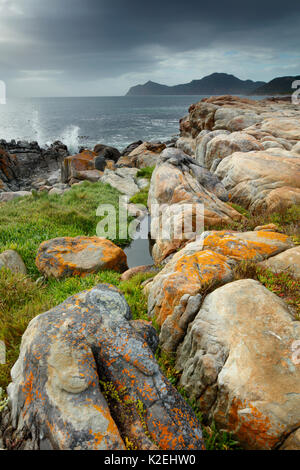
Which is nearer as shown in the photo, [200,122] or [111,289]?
[111,289]

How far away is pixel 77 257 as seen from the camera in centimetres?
1011

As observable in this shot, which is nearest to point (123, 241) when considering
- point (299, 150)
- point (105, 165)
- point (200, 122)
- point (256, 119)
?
point (299, 150)

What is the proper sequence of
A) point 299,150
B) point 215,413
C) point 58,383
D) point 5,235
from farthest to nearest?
point 299,150 < point 5,235 < point 215,413 < point 58,383

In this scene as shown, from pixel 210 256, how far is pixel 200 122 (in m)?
34.0

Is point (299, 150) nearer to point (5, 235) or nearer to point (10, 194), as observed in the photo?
point (5, 235)

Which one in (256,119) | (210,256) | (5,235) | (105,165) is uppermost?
(256,119)

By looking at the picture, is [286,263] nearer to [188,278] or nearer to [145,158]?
[188,278]

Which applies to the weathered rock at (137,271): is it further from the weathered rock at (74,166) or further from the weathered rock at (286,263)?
the weathered rock at (74,166)

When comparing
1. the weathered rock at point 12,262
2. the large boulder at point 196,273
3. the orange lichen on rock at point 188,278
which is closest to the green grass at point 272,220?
the large boulder at point 196,273

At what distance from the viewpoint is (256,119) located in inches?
1188

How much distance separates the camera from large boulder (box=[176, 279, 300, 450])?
12.3 ft

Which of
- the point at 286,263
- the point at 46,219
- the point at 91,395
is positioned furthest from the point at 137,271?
the point at 46,219

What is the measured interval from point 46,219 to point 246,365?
42.7 ft
